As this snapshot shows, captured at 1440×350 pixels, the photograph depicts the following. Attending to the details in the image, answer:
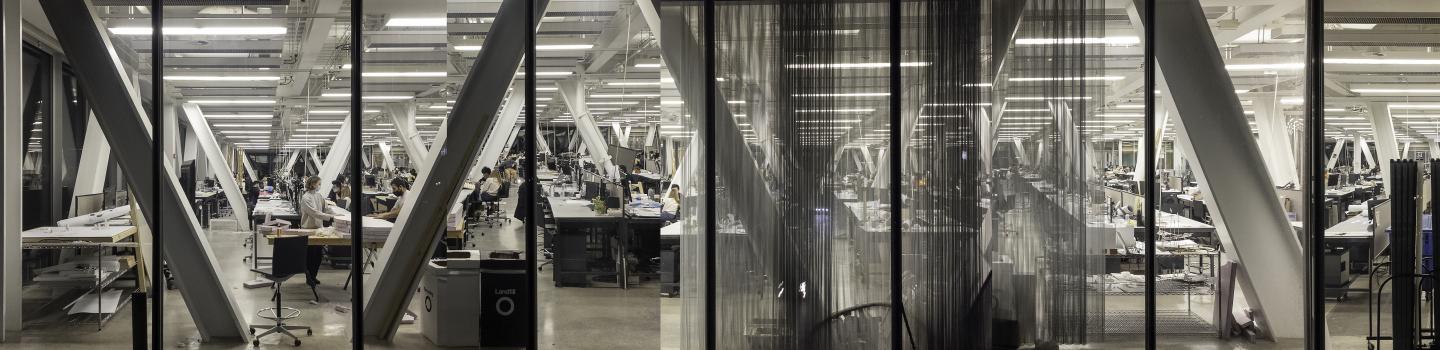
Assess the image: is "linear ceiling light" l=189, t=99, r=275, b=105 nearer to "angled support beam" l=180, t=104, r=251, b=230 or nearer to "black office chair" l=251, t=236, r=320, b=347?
"angled support beam" l=180, t=104, r=251, b=230

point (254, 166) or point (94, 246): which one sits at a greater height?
point (254, 166)

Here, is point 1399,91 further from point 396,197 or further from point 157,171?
point 157,171

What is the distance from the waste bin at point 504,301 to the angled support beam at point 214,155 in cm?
173

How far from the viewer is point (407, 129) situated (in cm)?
536

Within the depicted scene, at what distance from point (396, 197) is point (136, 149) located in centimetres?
175

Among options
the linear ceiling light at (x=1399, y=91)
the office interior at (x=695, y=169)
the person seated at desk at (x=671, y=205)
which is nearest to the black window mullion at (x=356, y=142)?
the office interior at (x=695, y=169)

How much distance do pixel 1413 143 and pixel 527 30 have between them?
6144 millimetres

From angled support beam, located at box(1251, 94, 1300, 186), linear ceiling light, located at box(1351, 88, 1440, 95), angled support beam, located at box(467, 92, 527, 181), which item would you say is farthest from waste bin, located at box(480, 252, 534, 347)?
linear ceiling light, located at box(1351, 88, 1440, 95)

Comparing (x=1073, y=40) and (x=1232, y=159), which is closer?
(x=1073, y=40)

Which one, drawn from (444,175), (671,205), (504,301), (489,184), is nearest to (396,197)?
(444,175)

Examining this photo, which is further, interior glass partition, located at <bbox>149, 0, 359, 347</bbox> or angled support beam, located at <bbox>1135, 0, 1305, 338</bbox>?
angled support beam, located at <bbox>1135, 0, 1305, 338</bbox>

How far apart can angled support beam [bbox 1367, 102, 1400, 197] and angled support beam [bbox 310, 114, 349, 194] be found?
6954 millimetres

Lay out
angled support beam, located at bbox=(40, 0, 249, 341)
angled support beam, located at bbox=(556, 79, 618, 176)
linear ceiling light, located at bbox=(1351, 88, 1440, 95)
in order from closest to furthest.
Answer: angled support beam, located at bbox=(556, 79, 618, 176), angled support beam, located at bbox=(40, 0, 249, 341), linear ceiling light, located at bbox=(1351, 88, 1440, 95)

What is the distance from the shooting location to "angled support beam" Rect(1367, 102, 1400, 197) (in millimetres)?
5457
